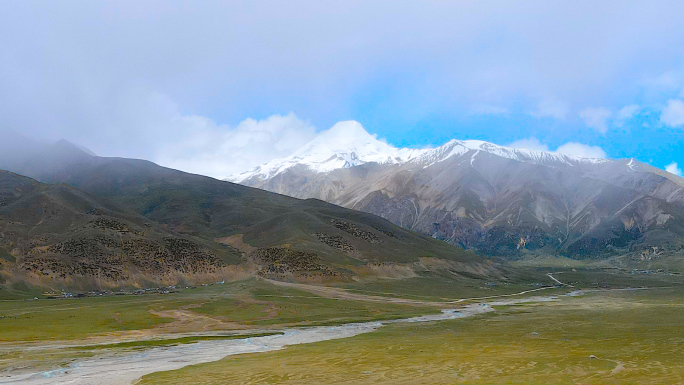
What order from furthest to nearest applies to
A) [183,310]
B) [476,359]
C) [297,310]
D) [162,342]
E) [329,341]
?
[297,310] < [183,310] < [162,342] < [329,341] < [476,359]

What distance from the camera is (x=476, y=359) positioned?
54.4 m

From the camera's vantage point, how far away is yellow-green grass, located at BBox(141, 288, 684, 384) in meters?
44.2

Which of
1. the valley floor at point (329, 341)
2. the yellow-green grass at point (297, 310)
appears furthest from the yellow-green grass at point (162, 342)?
the yellow-green grass at point (297, 310)

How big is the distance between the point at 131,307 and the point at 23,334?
35439 mm

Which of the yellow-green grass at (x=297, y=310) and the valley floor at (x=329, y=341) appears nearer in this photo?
the valley floor at (x=329, y=341)

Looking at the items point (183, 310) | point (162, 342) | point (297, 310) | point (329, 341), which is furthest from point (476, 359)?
point (183, 310)

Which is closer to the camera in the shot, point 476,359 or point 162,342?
point 476,359

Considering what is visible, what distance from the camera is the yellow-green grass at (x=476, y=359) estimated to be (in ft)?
145

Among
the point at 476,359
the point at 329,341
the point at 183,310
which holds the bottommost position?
the point at 329,341

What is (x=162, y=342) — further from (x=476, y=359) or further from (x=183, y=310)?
(x=476, y=359)

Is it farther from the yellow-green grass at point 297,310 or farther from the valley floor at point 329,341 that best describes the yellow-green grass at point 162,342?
the yellow-green grass at point 297,310

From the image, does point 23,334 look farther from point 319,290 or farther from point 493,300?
point 493,300

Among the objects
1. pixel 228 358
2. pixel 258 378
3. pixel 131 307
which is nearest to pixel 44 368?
pixel 228 358

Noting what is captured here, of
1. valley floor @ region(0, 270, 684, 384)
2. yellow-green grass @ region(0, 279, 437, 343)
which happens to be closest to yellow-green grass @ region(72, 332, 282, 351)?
valley floor @ region(0, 270, 684, 384)
